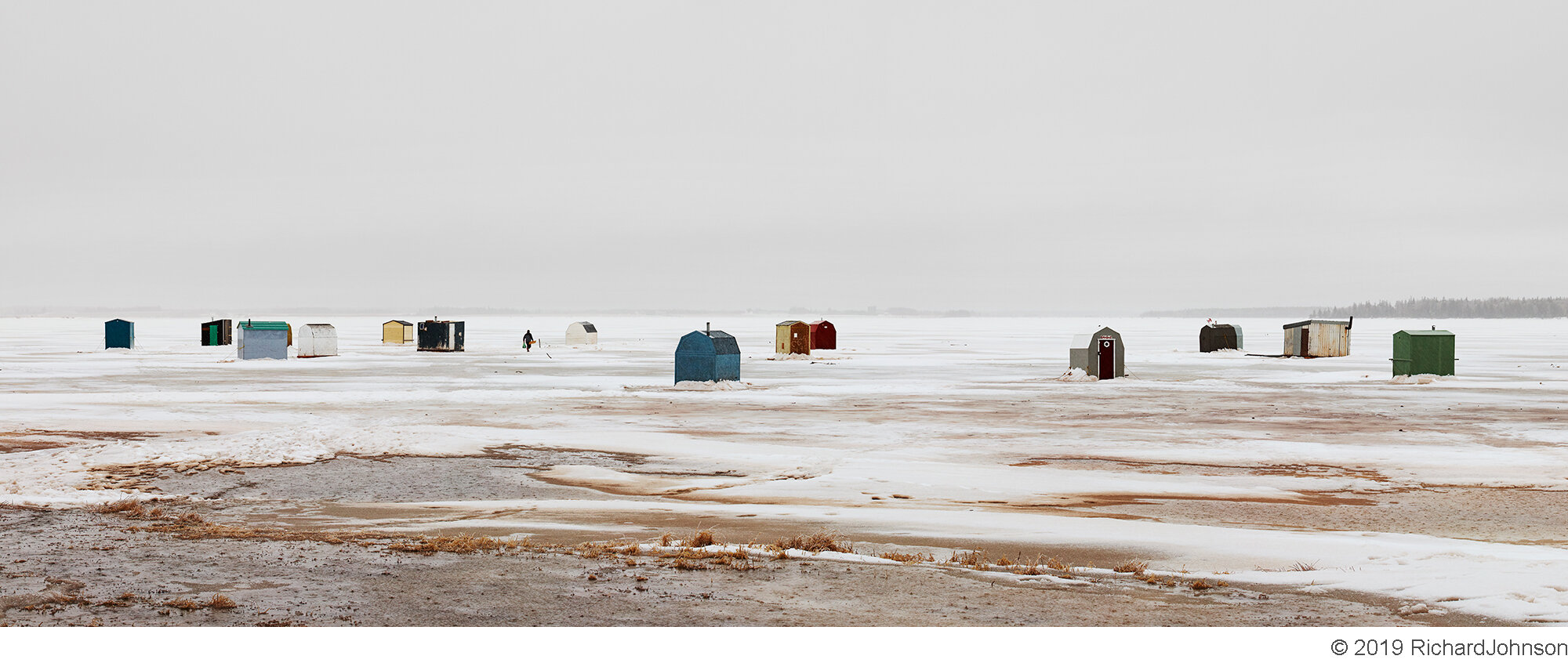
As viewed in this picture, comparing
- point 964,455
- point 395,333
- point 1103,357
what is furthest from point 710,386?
point 395,333

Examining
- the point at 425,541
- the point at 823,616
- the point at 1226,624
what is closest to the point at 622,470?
the point at 425,541

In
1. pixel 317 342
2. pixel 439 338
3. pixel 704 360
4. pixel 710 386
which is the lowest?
pixel 710 386

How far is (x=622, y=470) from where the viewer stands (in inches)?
635

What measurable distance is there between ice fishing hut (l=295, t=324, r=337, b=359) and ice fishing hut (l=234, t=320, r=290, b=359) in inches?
99.3

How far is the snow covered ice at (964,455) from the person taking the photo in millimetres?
10734

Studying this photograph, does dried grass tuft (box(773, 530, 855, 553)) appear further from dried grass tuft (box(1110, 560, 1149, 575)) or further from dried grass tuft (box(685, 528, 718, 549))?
dried grass tuft (box(1110, 560, 1149, 575))

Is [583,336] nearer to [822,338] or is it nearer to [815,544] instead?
[822,338]

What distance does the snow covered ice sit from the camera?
10.7m

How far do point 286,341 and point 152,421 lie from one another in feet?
101

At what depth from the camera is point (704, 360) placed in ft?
111

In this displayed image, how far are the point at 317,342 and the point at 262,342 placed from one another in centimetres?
396

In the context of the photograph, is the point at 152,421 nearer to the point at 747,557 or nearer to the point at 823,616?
the point at 747,557
